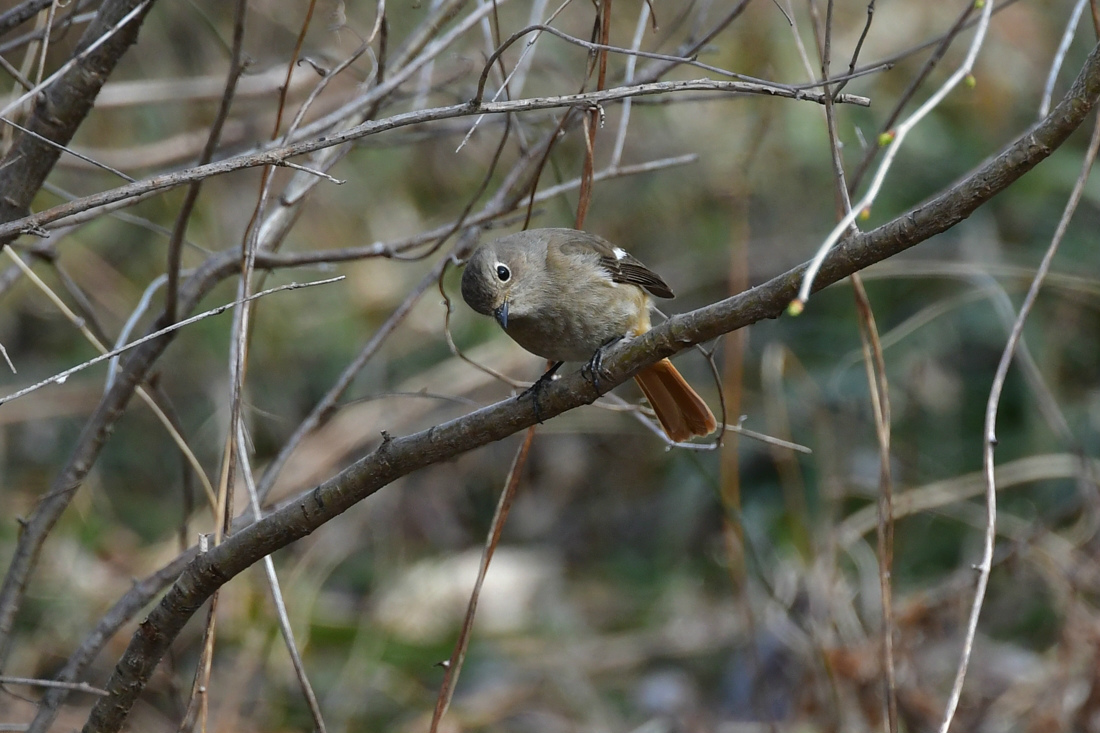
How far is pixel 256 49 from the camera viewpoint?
6352mm

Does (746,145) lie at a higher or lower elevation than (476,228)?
higher

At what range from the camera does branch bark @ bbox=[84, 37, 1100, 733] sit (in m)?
1.68

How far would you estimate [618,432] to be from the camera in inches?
263

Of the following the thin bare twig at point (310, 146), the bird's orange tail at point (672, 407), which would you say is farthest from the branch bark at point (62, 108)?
the bird's orange tail at point (672, 407)

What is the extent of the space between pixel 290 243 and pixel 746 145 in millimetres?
2812

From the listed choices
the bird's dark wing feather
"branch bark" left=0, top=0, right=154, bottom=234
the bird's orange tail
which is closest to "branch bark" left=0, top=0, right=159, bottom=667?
"branch bark" left=0, top=0, right=154, bottom=234

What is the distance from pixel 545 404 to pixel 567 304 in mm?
1208

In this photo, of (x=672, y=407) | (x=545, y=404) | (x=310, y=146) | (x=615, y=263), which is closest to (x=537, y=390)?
(x=545, y=404)

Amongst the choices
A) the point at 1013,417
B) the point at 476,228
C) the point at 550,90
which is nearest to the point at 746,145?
the point at 550,90

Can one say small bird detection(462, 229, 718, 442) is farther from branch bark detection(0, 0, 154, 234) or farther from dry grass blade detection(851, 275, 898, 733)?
branch bark detection(0, 0, 154, 234)

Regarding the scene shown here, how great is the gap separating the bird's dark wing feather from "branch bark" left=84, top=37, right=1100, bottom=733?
125cm

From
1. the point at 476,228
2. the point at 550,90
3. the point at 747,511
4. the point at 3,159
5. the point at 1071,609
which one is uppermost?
the point at 550,90

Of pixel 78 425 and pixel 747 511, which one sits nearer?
pixel 747 511

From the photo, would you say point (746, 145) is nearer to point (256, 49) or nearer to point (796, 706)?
point (256, 49)
